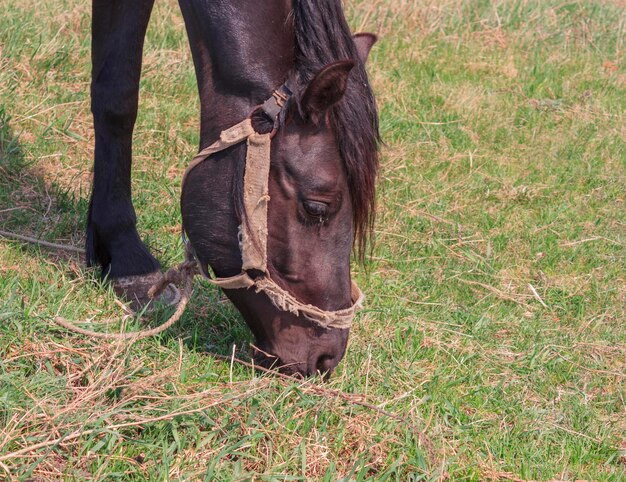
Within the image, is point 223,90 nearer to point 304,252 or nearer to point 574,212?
point 304,252

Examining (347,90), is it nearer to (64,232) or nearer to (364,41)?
(364,41)

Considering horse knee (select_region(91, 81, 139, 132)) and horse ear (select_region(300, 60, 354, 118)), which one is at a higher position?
horse ear (select_region(300, 60, 354, 118))

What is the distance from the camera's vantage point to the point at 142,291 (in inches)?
142

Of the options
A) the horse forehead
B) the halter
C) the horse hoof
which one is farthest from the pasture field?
the horse forehead

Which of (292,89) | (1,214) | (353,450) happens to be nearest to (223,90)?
(292,89)

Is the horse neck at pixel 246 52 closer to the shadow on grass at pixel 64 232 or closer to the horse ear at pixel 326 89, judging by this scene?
the horse ear at pixel 326 89

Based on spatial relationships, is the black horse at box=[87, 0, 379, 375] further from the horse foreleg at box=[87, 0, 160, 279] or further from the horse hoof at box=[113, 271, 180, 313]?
the horse foreleg at box=[87, 0, 160, 279]

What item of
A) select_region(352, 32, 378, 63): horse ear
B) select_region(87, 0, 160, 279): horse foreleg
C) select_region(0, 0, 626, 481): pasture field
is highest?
select_region(352, 32, 378, 63): horse ear

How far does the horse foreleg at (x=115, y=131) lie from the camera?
12.1 feet

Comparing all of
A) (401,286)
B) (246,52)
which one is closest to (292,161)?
(246,52)

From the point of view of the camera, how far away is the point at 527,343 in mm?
3904

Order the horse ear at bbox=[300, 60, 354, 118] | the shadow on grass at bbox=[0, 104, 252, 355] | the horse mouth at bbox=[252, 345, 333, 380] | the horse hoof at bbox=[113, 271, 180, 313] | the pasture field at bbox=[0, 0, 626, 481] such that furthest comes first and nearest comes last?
the horse hoof at bbox=[113, 271, 180, 313] → the shadow on grass at bbox=[0, 104, 252, 355] → the horse mouth at bbox=[252, 345, 333, 380] → the pasture field at bbox=[0, 0, 626, 481] → the horse ear at bbox=[300, 60, 354, 118]

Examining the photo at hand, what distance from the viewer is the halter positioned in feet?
9.16

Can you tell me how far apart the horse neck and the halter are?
0.18 feet
